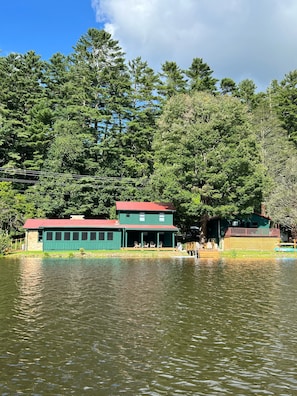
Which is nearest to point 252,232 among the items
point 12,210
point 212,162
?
point 212,162

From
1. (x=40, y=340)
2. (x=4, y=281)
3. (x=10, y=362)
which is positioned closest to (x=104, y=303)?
(x=40, y=340)

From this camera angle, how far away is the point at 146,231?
48.4 meters

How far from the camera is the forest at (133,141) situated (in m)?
45.8

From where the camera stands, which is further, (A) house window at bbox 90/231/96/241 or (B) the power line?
(B) the power line

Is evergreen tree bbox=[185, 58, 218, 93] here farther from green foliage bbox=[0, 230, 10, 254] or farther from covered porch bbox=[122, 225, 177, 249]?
green foliage bbox=[0, 230, 10, 254]

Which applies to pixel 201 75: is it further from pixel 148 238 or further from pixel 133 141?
pixel 148 238

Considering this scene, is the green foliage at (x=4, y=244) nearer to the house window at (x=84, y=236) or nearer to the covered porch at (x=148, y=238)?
the house window at (x=84, y=236)

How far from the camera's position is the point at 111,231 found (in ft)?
151

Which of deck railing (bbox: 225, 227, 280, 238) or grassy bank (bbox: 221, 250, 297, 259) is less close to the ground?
deck railing (bbox: 225, 227, 280, 238)

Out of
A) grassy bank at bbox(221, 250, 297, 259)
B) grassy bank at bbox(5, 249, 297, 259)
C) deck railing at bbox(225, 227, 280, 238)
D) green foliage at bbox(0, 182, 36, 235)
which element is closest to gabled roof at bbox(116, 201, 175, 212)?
grassy bank at bbox(5, 249, 297, 259)

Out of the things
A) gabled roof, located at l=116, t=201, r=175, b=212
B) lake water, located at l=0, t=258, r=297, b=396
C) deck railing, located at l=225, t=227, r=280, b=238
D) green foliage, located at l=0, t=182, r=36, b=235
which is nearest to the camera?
lake water, located at l=0, t=258, r=297, b=396

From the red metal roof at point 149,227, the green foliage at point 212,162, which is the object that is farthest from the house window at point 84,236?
the green foliage at point 212,162

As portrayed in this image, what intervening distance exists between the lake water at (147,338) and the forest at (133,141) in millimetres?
24826

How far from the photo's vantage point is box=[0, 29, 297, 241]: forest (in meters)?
45.8
